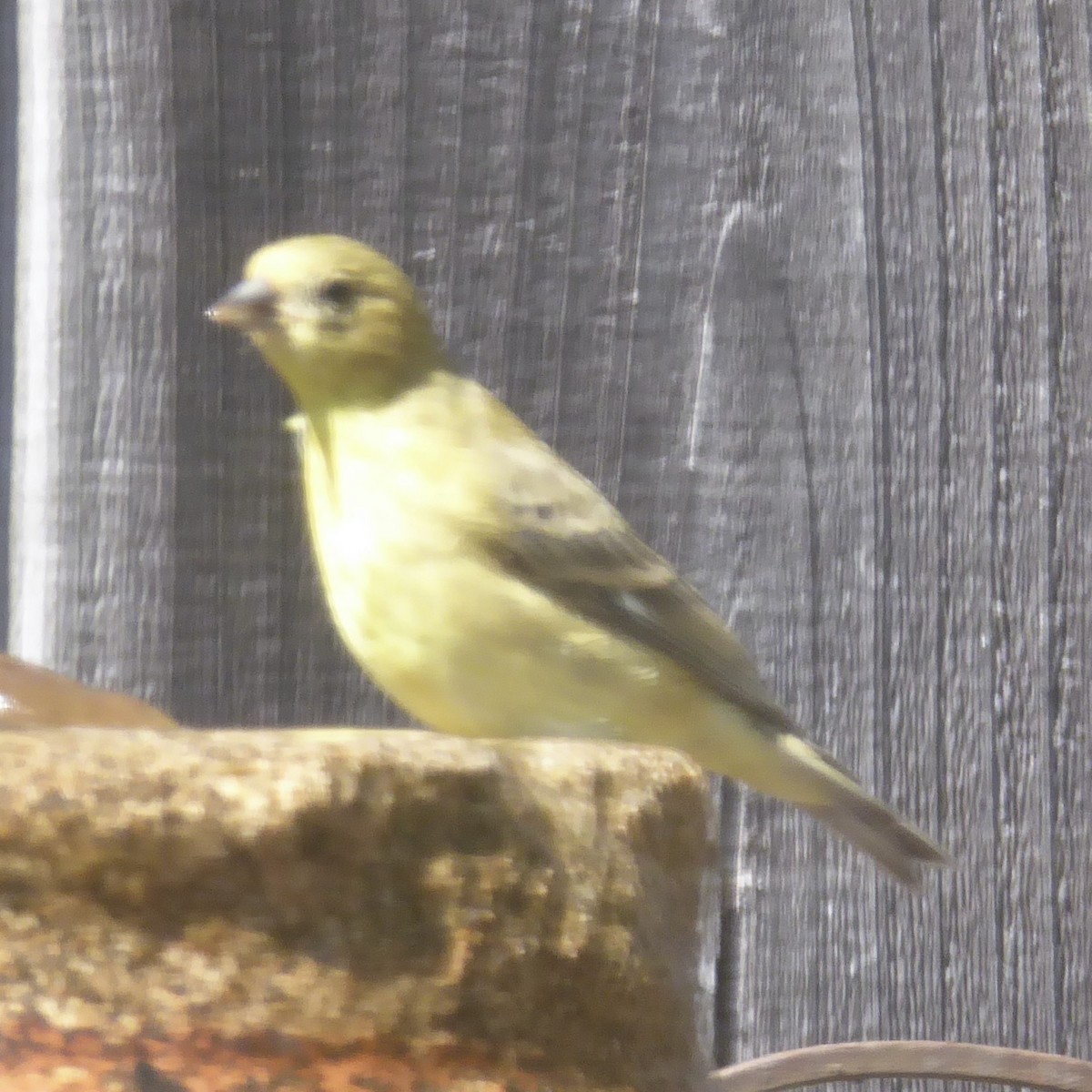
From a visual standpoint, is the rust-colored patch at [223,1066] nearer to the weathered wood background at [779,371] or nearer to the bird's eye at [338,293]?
the weathered wood background at [779,371]

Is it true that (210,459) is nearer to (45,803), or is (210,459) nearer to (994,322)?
(994,322)

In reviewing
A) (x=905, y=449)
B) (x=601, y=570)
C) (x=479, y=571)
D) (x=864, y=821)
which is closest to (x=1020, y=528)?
(x=905, y=449)

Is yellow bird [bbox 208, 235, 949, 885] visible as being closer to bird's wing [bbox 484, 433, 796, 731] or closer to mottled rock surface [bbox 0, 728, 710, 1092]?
bird's wing [bbox 484, 433, 796, 731]

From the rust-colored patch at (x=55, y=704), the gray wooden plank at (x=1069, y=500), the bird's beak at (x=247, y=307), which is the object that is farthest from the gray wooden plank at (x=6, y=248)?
the gray wooden plank at (x=1069, y=500)

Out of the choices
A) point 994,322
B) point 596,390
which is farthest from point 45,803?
point 994,322

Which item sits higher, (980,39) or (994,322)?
(980,39)
